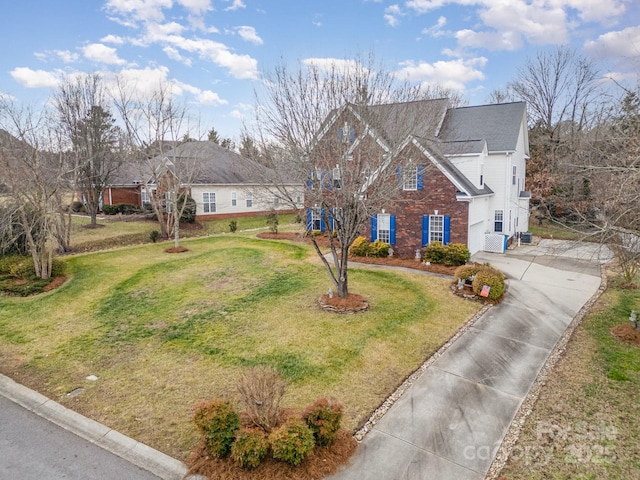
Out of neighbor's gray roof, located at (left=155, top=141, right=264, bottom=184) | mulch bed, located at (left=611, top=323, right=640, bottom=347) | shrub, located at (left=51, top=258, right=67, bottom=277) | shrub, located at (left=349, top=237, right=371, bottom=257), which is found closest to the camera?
mulch bed, located at (left=611, top=323, right=640, bottom=347)

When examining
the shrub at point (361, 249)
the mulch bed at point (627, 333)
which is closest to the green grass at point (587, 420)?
the mulch bed at point (627, 333)

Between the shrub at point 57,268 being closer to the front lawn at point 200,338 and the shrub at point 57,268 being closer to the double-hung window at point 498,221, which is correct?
the front lawn at point 200,338

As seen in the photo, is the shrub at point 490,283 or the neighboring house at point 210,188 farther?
the neighboring house at point 210,188

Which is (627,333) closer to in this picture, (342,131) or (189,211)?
(342,131)

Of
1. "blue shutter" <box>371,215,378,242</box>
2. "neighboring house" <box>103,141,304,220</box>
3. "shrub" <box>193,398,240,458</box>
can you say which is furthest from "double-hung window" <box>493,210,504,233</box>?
"shrub" <box>193,398,240,458</box>

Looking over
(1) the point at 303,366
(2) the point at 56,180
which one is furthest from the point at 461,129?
(2) the point at 56,180

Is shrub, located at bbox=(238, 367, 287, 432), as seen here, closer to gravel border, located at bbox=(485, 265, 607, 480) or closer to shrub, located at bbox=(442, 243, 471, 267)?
gravel border, located at bbox=(485, 265, 607, 480)
